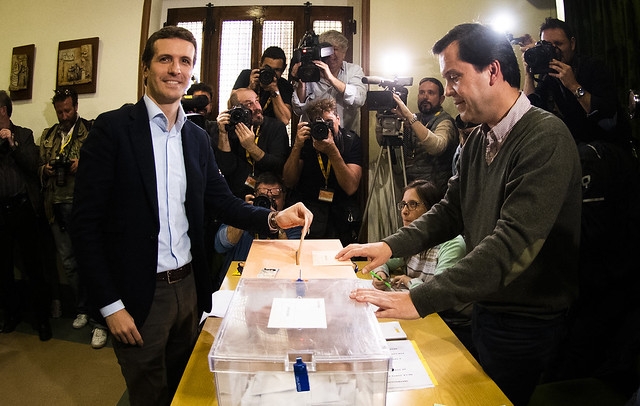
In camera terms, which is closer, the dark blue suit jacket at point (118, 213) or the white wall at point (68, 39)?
the dark blue suit jacket at point (118, 213)

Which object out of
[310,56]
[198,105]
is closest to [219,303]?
[198,105]

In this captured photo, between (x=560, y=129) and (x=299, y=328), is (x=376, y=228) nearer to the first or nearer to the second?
(x=560, y=129)

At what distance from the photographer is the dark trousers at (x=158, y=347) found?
1316mm

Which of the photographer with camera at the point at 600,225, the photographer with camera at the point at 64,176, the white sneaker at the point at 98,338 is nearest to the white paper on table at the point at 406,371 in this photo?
the photographer with camera at the point at 600,225

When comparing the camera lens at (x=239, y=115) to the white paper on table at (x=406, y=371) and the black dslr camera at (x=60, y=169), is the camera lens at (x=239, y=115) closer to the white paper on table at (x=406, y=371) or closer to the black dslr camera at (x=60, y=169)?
the black dslr camera at (x=60, y=169)

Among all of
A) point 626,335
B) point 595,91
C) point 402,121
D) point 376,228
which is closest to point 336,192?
point 402,121

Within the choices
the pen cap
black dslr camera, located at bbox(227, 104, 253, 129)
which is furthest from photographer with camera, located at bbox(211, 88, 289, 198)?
the pen cap

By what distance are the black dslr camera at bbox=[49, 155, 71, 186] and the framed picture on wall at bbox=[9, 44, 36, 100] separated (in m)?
1.12

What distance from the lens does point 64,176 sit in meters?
3.04

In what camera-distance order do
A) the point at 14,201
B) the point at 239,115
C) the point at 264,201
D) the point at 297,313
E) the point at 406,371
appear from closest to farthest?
1. the point at 297,313
2. the point at 406,371
3. the point at 264,201
4. the point at 239,115
5. the point at 14,201

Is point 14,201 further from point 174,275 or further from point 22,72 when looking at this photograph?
point 174,275

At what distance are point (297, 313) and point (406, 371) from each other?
0.41m

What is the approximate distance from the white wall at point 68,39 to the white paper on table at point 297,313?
10.6ft

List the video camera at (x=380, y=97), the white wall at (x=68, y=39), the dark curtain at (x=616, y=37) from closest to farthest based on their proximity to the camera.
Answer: the dark curtain at (x=616, y=37)
the video camera at (x=380, y=97)
the white wall at (x=68, y=39)
